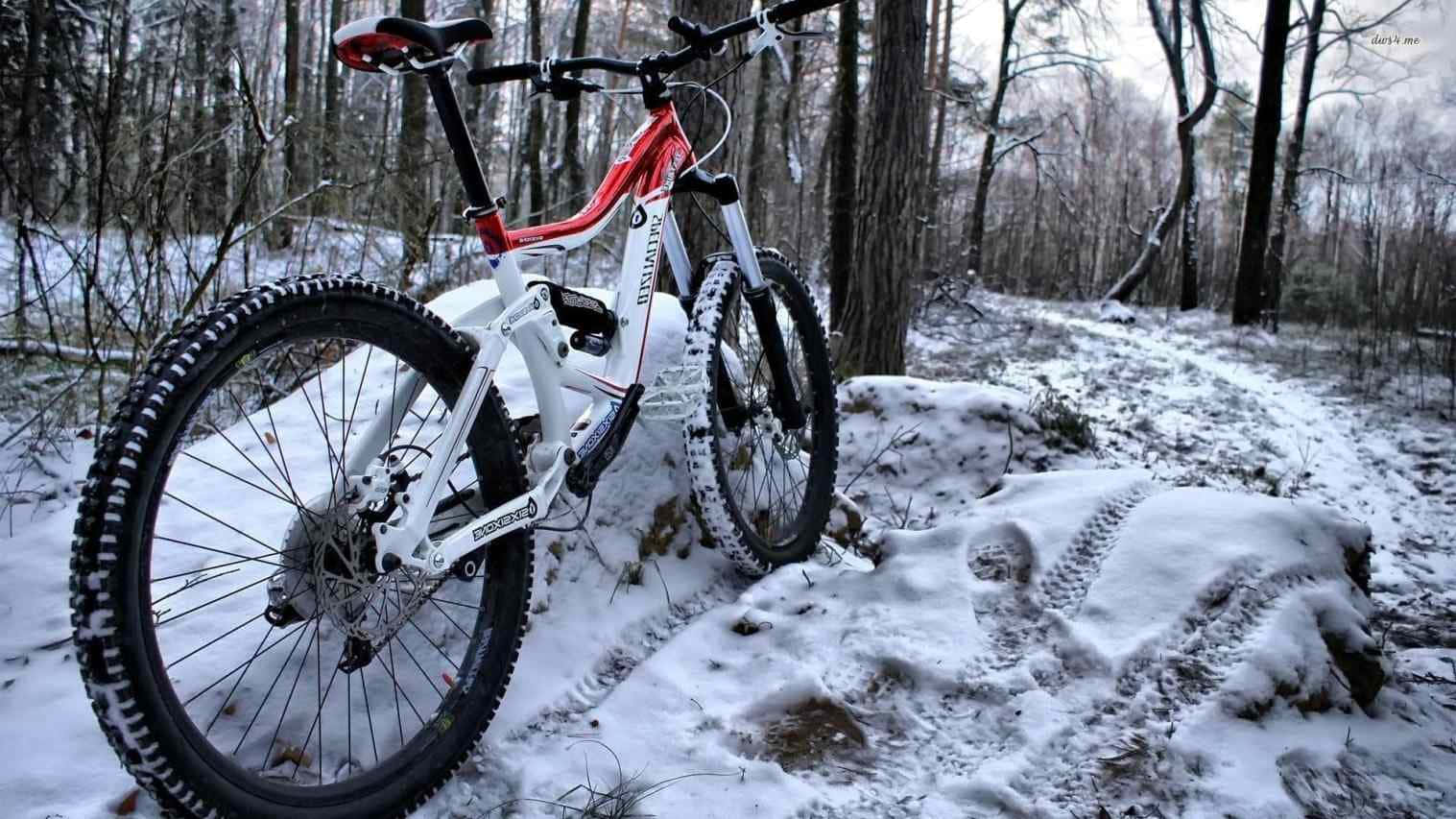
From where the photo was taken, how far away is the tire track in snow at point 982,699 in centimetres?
183

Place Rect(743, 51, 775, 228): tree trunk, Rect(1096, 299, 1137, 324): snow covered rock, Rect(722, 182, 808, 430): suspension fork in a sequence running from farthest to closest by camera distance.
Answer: Rect(1096, 299, 1137, 324): snow covered rock → Rect(743, 51, 775, 228): tree trunk → Rect(722, 182, 808, 430): suspension fork

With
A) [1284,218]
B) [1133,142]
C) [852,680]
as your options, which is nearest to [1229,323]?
[1284,218]

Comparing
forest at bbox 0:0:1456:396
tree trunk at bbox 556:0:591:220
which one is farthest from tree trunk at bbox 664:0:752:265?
tree trunk at bbox 556:0:591:220

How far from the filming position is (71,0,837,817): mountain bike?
132cm

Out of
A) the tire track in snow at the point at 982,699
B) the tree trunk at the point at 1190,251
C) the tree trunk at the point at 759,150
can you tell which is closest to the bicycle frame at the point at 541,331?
the tire track in snow at the point at 982,699

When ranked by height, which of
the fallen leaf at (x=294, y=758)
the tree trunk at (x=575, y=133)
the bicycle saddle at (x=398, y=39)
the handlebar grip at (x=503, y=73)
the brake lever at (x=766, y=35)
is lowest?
the fallen leaf at (x=294, y=758)

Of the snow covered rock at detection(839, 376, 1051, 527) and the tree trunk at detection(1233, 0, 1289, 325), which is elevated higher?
the tree trunk at detection(1233, 0, 1289, 325)

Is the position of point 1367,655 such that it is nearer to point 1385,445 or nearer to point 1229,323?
point 1385,445

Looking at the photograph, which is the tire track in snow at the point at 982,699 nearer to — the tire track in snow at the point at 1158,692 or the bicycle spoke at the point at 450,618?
the tire track in snow at the point at 1158,692

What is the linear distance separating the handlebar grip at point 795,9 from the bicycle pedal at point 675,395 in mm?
981

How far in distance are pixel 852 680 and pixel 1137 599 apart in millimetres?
833

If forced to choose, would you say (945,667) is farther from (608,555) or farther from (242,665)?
(242,665)

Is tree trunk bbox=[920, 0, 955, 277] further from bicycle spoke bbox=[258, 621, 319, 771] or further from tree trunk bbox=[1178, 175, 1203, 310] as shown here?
bicycle spoke bbox=[258, 621, 319, 771]

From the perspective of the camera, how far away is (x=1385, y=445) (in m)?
5.52
